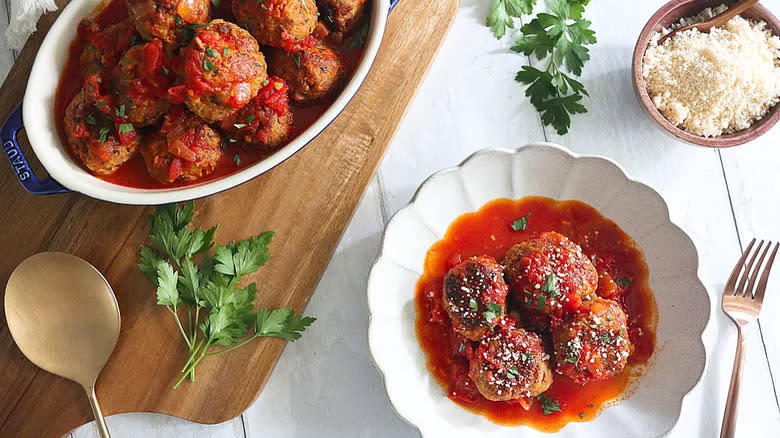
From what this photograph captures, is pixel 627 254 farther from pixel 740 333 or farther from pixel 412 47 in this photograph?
pixel 412 47

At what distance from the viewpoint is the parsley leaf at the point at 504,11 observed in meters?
3.17

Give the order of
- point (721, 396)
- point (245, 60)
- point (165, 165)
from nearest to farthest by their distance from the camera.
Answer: point (245, 60) < point (165, 165) < point (721, 396)

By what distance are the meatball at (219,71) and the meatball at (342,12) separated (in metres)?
0.33

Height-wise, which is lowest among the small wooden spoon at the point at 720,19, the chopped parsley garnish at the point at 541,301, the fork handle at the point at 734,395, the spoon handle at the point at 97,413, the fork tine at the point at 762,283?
the fork handle at the point at 734,395

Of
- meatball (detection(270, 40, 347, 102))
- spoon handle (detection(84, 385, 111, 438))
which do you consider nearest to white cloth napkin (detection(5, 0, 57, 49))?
meatball (detection(270, 40, 347, 102))

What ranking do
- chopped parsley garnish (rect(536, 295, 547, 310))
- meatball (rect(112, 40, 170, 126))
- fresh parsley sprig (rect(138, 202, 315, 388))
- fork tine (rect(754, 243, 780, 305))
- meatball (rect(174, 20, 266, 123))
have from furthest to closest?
1. fork tine (rect(754, 243, 780, 305))
2. fresh parsley sprig (rect(138, 202, 315, 388))
3. chopped parsley garnish (rect(536, 295, 547, 310))
4. meatball (rect(112, 40, 170, 126))
5. meatball (rect(174, 20, 266, 123))

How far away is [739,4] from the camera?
122 inches

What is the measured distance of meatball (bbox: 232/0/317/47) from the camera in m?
2.52

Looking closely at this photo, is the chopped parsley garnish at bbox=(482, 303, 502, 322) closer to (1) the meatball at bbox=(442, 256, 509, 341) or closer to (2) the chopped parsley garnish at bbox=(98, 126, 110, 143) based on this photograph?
(1) the meatball at bbox=(442, 256, 509, 341)

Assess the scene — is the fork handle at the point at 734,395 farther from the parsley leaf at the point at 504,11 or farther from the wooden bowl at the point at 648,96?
the parsley leaf at the point at 504,11

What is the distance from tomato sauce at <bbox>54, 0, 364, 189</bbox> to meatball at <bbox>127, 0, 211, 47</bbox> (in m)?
0.19

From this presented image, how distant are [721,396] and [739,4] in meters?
1.68

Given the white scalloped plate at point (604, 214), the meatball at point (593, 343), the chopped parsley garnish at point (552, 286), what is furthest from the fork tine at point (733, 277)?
the chopped parsley garnish at point (552, 286)

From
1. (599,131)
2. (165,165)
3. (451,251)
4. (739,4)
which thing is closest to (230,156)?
(165,165)
